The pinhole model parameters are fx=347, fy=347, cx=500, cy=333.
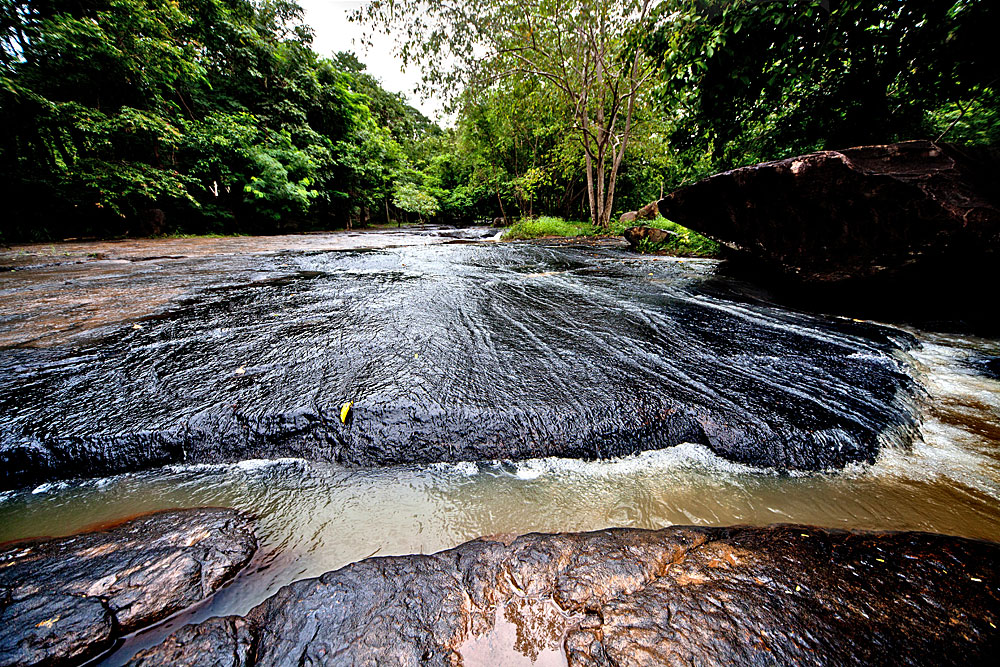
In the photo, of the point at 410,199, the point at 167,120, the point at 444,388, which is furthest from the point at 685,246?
the point at 167,120

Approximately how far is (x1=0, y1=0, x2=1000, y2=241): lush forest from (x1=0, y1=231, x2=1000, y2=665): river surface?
4.47m

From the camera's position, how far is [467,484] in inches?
57.4

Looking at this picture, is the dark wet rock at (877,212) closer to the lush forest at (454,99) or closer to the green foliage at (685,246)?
the lush forest at (454,99)

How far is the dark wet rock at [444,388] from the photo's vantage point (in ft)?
5.19

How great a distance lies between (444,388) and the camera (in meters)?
1.91

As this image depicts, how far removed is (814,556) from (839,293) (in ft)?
12.0

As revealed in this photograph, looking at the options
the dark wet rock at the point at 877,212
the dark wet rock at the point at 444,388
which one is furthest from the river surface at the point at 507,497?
the dark wet rock at the point at 877,212

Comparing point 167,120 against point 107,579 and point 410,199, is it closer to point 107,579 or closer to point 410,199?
point 410,199

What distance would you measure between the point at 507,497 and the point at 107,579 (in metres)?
1.19

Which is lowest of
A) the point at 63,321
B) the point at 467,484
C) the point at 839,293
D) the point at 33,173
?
the point at 467,484

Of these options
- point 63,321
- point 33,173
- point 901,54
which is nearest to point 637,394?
point 63,321

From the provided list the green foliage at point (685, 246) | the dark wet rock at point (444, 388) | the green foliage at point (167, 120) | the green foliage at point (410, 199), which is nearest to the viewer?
the dark wet rock at point (444, 388)

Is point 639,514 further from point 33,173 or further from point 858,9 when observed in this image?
point 33,173

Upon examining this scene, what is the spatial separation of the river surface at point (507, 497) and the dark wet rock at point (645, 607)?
6.0 inches
